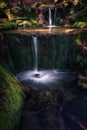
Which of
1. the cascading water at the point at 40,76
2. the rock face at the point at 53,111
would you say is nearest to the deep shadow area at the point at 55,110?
the rock face at the point at 53,111

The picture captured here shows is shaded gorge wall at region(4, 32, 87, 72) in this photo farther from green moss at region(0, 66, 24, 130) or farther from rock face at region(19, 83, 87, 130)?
green moss at region(0, 66, 24, 130)

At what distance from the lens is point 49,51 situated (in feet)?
47.3

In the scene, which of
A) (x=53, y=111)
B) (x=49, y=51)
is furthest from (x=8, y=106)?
(x=49, y=51)

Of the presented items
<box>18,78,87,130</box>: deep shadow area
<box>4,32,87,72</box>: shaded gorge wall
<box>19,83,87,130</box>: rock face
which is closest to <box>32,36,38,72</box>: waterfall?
<box>4,32,87,72</box>: shaded gorge wall

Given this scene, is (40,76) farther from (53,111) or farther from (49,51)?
(53,111)

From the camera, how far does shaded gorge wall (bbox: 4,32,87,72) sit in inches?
544

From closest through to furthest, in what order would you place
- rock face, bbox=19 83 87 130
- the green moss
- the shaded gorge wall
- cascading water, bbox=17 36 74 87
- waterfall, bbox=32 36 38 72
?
1. the green moss
2. rock face, bbox=19 83 87 130
3. cascading water, bbox=17 36 74 87
4. the shaded gorge wall
5. waterfall, bbox=32 36 38 72

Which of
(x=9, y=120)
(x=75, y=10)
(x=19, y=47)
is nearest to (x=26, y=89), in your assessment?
(x=9, y=120)

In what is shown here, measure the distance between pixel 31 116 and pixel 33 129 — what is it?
2.46 feet

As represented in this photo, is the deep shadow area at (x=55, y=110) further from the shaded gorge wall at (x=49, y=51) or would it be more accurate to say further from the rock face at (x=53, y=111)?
the shaded gorge wall at (x=49, y=51)

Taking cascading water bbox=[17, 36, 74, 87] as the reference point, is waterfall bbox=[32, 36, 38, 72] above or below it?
above

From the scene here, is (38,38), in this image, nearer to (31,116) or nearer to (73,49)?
(73,49)

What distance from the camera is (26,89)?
373 inches

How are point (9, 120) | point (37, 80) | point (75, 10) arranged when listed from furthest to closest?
point (75, 10) → point (37, 80) → point (9, 120)
